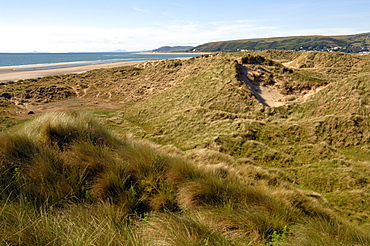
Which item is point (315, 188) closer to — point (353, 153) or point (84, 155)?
point (353, 153)

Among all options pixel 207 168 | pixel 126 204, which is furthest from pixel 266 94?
pixel 126 204

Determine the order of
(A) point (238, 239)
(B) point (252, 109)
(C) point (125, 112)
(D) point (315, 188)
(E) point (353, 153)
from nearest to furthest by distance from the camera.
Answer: (A) point (238, 239), (D) point (315, 188), (E) point (353, 153), (B) point (252, 109), (C) point (125, 112)

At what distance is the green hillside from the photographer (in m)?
3.04

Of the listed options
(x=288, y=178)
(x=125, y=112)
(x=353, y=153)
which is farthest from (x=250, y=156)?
(x=125, y=112)

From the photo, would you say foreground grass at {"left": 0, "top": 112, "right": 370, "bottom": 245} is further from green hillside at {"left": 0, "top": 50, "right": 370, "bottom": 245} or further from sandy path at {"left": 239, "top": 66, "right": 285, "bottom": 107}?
sandy path at {"left": 239, "top": 66, "right": 285, "bottom": 107}

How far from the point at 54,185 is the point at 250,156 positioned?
8.24m

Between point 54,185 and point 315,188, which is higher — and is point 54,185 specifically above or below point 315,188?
above

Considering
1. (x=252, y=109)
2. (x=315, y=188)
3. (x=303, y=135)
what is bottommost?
(x=315, y=188)

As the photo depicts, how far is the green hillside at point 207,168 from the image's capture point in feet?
9.97

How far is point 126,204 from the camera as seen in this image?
3.71 m

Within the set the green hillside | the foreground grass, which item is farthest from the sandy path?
the foreground grass

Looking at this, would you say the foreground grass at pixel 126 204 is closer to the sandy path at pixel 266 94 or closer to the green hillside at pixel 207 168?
the green hillside at pixel 207 168

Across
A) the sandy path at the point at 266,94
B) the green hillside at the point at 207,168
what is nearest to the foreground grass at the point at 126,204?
the green hillside at the point at 207,168

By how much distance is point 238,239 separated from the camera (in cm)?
316
